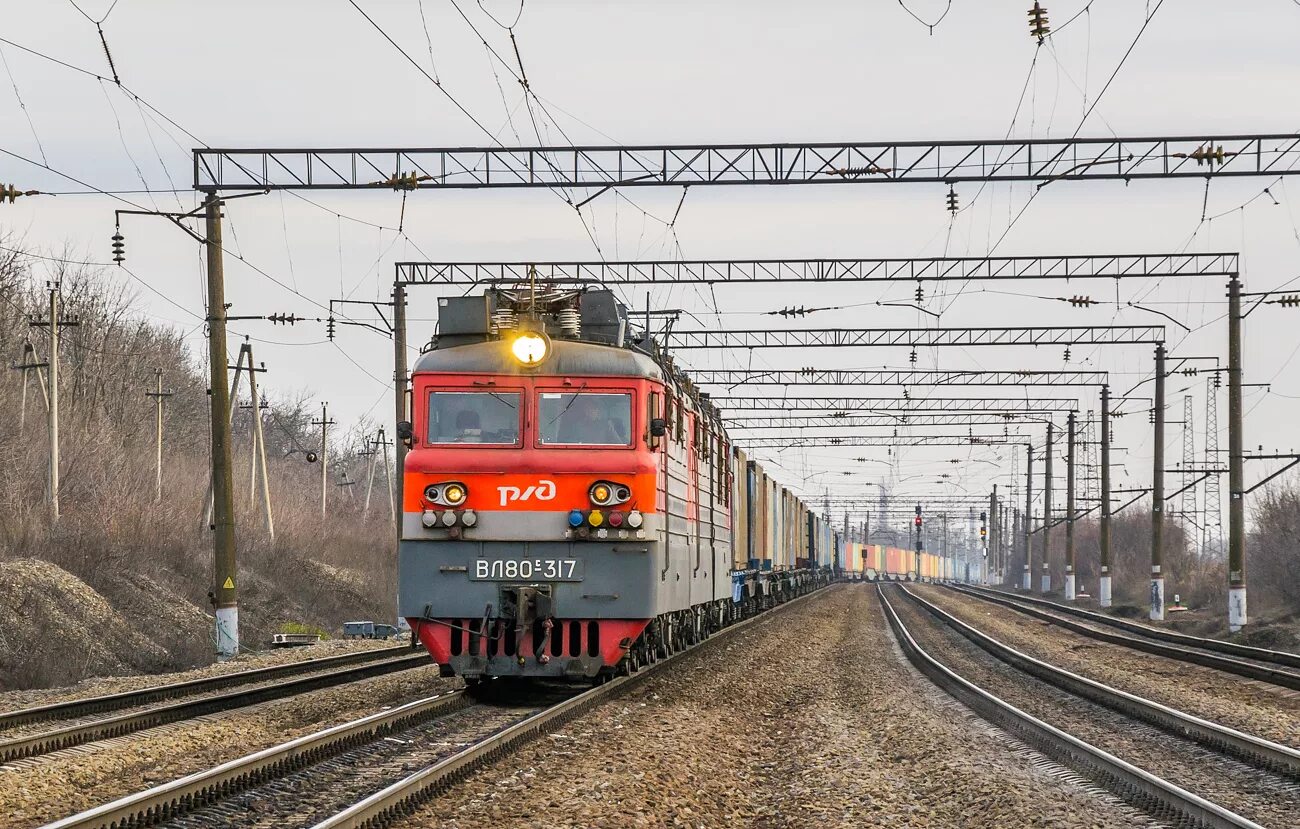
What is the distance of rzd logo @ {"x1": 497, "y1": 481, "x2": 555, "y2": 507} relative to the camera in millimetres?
14539

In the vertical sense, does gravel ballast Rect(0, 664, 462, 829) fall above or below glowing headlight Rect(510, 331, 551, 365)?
below

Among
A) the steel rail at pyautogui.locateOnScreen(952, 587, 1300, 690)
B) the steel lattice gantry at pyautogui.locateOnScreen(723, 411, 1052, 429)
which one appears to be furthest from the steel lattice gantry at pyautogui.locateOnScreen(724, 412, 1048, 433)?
the steel rail at pyautogui.locateOnScreen(952, 587, 1300, 690)

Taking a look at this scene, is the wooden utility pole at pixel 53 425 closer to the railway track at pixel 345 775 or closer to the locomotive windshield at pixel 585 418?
the locomotive windshield at pixel 585 418

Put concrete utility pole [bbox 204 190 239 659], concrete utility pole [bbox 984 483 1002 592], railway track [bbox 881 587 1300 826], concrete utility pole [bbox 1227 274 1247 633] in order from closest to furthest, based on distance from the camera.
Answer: railway track [bbox 881 587 1300 826]
concrete utility pole [bbox 204 190 239 659]
concrete utility pole [bbox 1227 274 1247 633]
concrete utility pole [bbox 984 483 1002 592]

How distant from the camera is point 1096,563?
82.6m

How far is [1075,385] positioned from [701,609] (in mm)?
34120

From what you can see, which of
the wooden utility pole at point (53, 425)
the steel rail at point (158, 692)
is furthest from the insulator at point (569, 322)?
the wooden utility pole at point (53, 425)

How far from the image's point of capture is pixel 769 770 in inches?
448

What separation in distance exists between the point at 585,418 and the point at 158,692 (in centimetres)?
561

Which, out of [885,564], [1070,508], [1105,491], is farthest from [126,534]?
[885,564]

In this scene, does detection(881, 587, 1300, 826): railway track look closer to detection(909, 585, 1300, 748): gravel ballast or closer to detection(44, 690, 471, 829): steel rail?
detection(909, 585, 1300, 748): gravel ballast

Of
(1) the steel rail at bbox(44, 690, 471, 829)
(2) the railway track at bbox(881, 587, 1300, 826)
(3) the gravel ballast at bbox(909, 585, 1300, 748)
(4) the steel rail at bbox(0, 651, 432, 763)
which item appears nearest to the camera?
(1) the steel rail at bbox(44, 690, 471, 829)

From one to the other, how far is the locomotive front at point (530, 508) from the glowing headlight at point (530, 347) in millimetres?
14

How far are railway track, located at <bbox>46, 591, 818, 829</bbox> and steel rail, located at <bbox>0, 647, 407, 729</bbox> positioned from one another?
3409 millimetres
